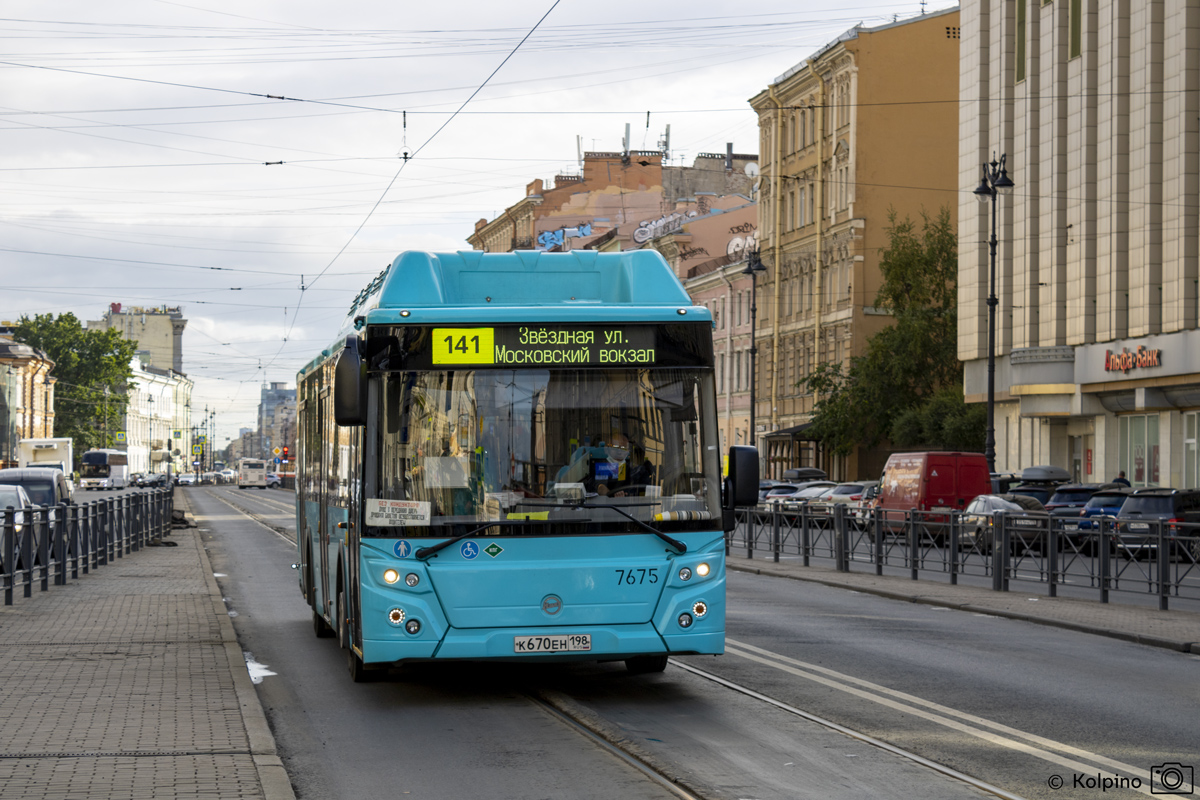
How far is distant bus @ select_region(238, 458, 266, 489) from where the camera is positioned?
128 m

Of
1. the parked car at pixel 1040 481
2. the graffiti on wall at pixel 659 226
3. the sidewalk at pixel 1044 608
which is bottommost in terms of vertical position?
the sidewalk at pixel 1044 608

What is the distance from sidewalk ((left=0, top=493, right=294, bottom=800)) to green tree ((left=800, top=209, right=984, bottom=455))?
1771 inches

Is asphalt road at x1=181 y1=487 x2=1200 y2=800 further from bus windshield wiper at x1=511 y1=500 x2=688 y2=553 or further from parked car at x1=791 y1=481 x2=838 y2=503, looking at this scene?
parked car at x1=791 y1=481 x2=838 y2=503

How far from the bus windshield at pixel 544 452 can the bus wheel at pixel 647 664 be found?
5.52ft

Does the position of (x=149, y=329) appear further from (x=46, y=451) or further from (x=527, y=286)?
(x=527, y=286)

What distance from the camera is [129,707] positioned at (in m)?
9.96

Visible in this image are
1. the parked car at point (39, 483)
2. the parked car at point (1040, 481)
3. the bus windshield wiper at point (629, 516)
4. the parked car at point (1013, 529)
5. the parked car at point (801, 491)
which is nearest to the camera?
the bus windshield wiper at point (629, 516)

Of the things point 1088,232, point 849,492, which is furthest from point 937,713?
point 1088,232

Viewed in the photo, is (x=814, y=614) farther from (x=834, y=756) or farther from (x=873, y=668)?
(x=834, y=756)

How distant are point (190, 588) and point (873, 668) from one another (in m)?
11.2

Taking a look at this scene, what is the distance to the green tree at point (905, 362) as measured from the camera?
60125 millimetres

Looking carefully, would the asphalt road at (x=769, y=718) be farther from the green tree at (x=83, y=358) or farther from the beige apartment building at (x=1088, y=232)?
the green tree at (x=83, y=358)

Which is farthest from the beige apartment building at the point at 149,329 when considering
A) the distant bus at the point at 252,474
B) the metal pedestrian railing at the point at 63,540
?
the metal pedestrian railing at the point at 63,540

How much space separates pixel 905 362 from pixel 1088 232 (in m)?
12.5
